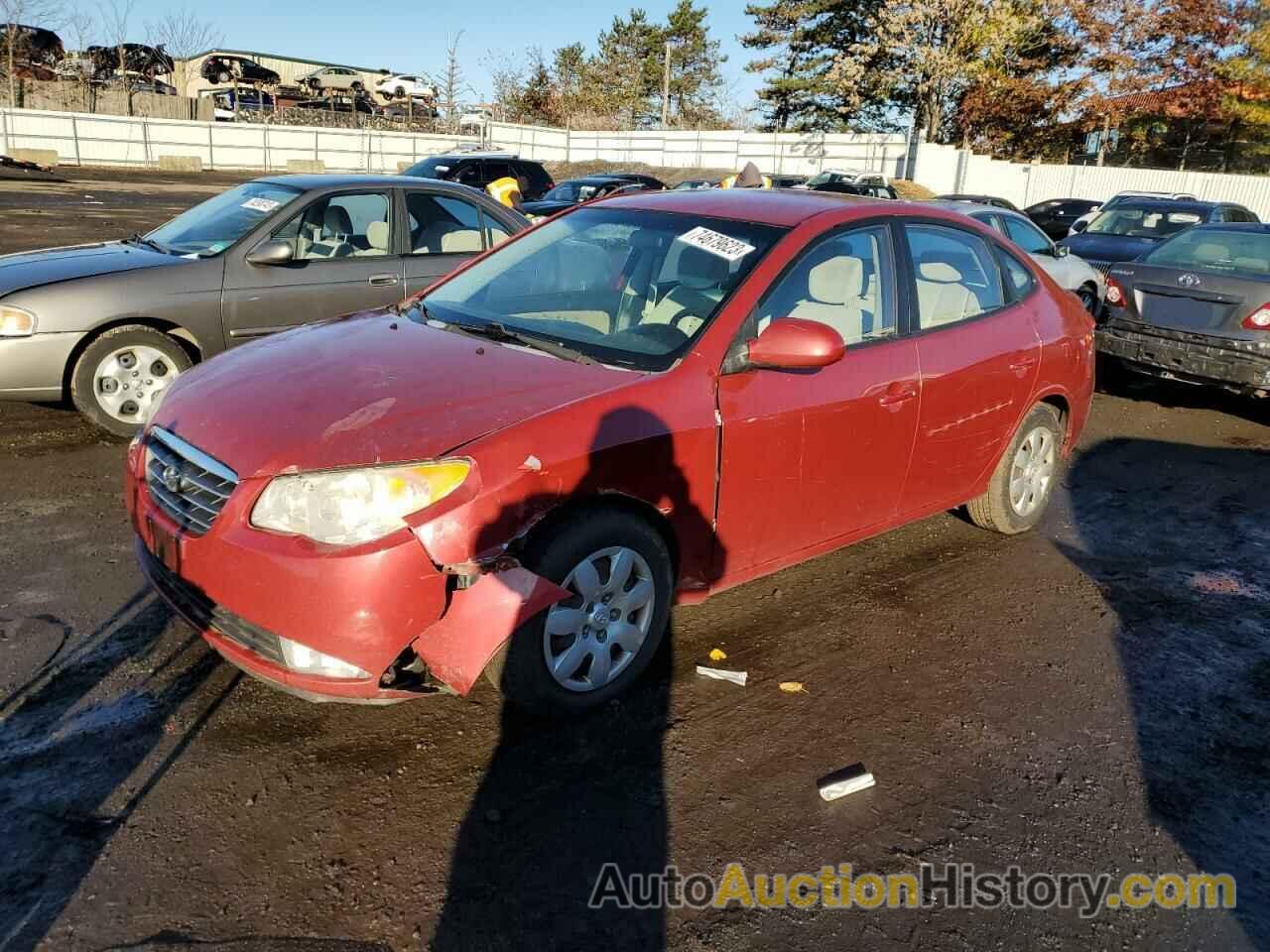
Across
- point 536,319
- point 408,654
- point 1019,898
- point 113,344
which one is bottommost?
point 1019,898

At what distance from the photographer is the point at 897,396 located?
13.1 ft

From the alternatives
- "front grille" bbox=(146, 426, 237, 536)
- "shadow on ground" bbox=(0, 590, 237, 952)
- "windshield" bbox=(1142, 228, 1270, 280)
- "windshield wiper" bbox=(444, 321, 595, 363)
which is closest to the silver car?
"windshield" bbox=(1142, 228, 1270, 280)

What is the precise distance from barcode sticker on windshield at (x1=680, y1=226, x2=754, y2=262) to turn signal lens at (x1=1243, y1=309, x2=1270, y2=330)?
223 inches

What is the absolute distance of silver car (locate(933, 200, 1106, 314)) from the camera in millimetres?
9883

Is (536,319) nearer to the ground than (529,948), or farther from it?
farther from it

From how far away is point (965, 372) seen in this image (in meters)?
4.32

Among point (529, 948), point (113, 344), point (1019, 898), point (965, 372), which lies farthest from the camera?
point (113, 344)

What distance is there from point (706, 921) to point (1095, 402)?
767cm

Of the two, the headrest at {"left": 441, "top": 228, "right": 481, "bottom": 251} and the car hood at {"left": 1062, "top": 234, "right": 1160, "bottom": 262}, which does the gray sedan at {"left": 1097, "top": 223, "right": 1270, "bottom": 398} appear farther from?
the headrest at {"left": 441, "top": 228, "right": 481, "bottom": 251}

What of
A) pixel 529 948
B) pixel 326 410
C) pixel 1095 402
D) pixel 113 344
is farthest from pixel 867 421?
pixel 1095 402

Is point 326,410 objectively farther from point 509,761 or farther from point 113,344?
point 113,344

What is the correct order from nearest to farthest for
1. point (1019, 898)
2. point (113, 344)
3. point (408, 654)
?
point (1019, 898), point (408, 654), point (113, 344)

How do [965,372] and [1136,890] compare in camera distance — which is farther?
[965,372]

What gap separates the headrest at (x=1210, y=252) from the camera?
835 cm
